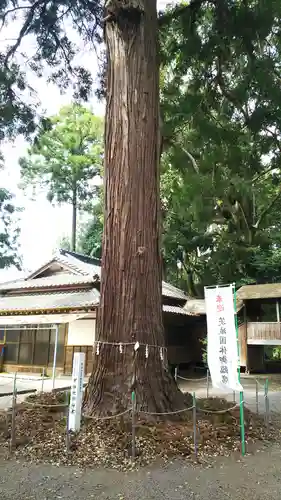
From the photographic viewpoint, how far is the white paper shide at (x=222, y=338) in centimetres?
473

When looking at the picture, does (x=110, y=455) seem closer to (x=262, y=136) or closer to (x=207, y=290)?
(x=207, y=290)

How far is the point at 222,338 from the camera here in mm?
4902

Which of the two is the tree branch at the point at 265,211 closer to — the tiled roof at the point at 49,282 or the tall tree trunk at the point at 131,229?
the tiled roof at the point at 49,282

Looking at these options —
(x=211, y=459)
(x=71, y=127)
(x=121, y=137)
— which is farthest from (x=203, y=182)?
(x=71, y=127)

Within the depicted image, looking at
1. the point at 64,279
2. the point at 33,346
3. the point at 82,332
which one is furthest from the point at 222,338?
the point at 64,279

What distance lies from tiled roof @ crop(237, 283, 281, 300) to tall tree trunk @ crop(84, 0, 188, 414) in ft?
29.7

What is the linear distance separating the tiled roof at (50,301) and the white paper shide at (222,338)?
677cm

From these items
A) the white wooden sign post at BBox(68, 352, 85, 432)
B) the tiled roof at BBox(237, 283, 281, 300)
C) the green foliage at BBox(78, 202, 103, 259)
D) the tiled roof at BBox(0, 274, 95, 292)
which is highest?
the green foliage at BBox(78, 202, 103, 259)

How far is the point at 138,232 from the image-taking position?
5332mm

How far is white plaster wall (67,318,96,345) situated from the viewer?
13.3 metres

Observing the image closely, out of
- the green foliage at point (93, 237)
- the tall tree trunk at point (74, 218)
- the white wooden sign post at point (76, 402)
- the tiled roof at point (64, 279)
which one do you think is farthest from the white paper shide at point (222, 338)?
the tall tree trunk at point (74, 218)

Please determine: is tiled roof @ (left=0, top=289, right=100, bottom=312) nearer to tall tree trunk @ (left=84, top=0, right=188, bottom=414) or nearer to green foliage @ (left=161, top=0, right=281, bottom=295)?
green foliage @ (left=161, top=0, right=281, bottom=295)

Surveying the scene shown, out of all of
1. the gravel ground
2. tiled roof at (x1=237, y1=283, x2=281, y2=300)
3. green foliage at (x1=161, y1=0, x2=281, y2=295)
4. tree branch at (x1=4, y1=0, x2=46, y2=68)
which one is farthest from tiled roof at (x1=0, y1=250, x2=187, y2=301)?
the gravel ground

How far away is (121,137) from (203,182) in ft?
19.4
